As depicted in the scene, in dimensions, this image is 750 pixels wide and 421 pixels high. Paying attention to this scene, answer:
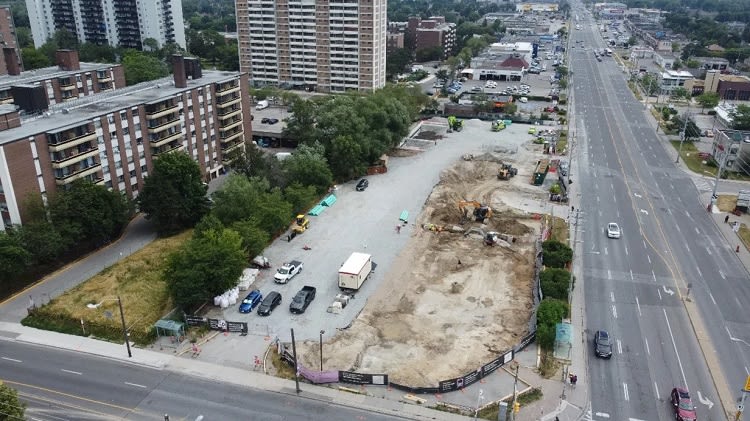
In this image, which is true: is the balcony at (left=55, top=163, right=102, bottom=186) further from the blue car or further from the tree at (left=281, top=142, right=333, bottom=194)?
the blue car

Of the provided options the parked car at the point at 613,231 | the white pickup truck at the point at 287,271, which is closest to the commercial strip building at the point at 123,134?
the white pickup truck at the point at 287,271

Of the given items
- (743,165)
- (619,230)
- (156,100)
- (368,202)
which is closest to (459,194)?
(368,202)

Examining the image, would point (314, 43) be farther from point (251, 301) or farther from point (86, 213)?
point (251, 301)

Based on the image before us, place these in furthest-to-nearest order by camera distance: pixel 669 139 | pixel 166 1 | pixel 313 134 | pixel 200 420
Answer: pixel 166 1, pixel 669 139, pixel 313 134, pixel 200 420

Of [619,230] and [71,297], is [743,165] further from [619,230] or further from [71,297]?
[71,297]

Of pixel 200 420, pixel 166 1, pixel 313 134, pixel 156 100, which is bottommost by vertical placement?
pixel 200 420
